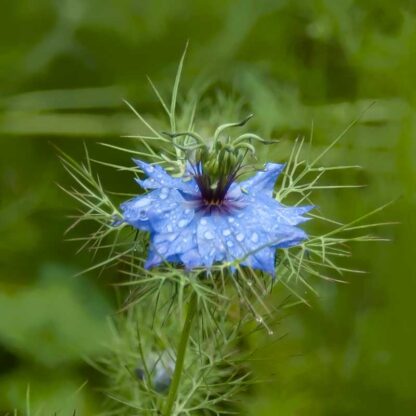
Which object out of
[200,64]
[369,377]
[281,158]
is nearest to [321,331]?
[369,377]

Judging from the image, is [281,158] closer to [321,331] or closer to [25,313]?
[321,331]

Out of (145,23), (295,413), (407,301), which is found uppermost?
(145,23)

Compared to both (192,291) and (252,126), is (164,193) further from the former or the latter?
(252,126)

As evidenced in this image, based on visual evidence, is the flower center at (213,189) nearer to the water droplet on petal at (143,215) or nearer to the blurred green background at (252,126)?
the water droplet on petal at (143,215)

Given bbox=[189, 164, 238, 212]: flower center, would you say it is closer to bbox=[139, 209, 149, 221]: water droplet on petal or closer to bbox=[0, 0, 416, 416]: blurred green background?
bbox=[139, 209, 149, 221]: water droplet on petal

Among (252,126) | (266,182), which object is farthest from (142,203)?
(252,126)

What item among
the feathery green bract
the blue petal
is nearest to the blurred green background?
the feathery green bract
